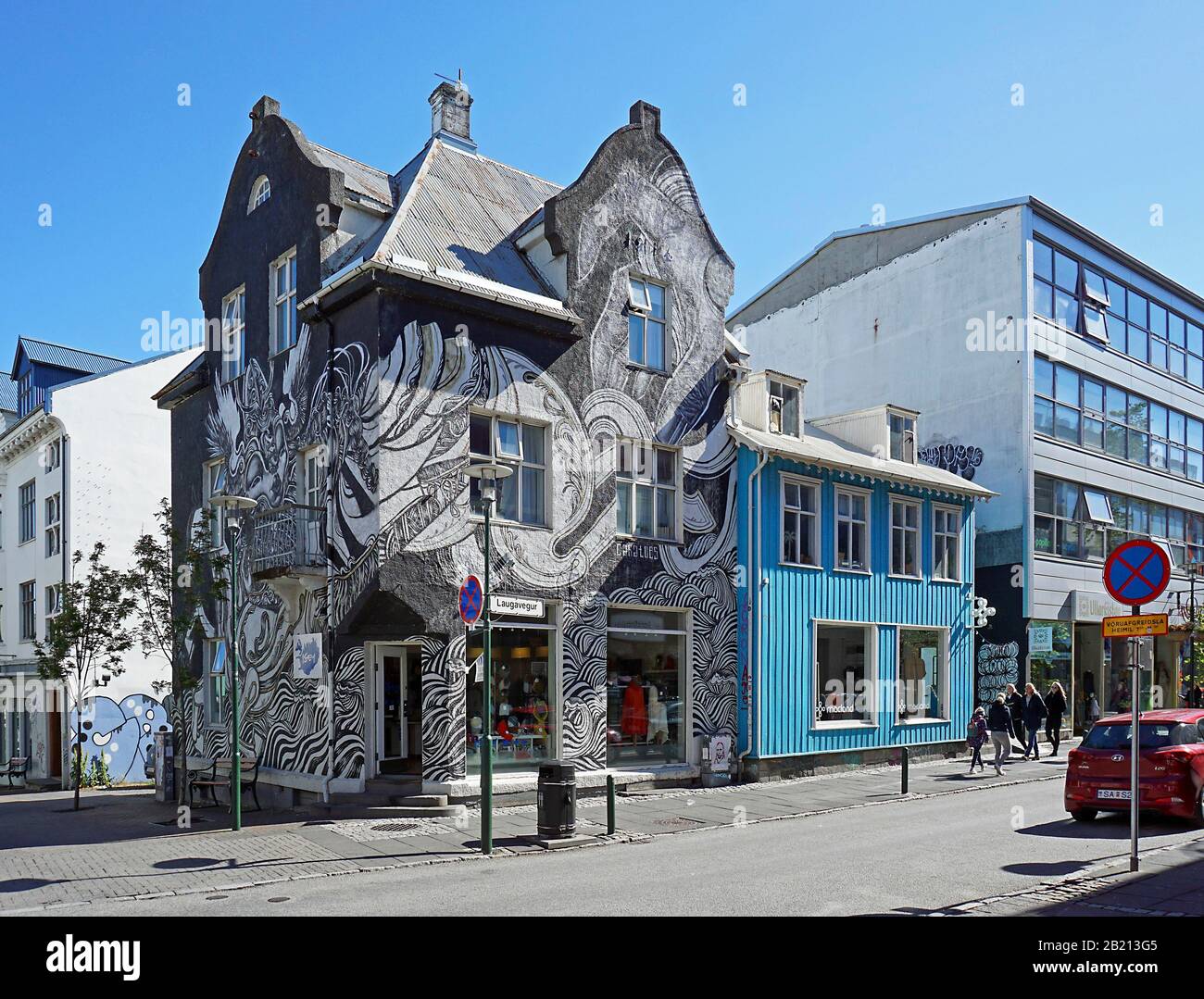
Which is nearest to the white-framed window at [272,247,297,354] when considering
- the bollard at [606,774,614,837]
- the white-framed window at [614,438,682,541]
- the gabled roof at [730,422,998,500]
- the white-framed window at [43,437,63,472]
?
the white-framed window at [614,438,682,541]

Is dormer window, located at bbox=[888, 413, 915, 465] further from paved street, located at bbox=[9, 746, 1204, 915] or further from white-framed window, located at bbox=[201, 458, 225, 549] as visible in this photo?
white-framed window, located at bbox=[201, 458, 225, 549]

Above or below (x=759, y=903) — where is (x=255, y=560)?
above

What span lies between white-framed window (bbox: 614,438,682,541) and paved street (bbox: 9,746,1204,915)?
16.3ft

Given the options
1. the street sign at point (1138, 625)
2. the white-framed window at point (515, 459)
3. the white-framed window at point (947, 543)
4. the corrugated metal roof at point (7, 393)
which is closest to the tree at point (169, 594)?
the white-framed window at point (515, 459)

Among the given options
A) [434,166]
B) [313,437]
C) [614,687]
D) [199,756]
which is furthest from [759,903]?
[199,756]

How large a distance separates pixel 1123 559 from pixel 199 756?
18.9 m

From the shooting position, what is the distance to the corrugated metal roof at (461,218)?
59.6 ft

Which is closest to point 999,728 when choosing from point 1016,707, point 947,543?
point 1016,707

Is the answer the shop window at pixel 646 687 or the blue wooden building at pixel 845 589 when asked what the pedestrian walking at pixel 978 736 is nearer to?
the blue wooden building at pixel 845 589

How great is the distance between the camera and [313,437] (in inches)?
731

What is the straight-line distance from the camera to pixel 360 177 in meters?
20.5

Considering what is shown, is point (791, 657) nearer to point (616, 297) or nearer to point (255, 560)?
point (616, 297)

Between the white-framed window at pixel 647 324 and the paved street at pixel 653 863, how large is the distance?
27.0 feet

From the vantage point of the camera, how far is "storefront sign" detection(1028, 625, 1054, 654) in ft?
95.8
